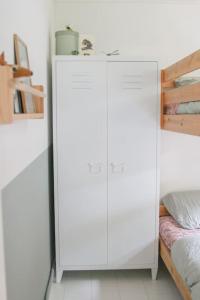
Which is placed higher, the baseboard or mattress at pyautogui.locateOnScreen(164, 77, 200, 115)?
mattress at pyautogui.locateOnScreen(164, 77, 200, 115)

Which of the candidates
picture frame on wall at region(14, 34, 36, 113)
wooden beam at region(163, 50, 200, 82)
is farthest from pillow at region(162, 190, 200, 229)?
picture frame on wall at region(14, 34, 36, 113)

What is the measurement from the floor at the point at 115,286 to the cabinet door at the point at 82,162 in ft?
0.52

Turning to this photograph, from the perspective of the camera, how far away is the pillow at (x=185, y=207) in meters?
2.56

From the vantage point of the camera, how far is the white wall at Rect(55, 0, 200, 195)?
2.84 metres

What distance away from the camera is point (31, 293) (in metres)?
1.67

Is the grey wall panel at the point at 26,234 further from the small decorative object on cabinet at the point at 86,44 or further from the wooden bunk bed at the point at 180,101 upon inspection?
the small decorative object on cabinet at the point at 86,44

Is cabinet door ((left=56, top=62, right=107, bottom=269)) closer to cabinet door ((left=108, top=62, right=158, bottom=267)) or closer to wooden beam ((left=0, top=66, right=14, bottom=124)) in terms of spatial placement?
cabinet door ((left=108, top=62, right=158, bottom=267))

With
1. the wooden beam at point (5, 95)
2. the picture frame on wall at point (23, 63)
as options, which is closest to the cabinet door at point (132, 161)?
the picture frame on wall at point (23, 63)

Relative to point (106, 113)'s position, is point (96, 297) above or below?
below

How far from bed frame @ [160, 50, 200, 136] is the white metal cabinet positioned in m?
0.09

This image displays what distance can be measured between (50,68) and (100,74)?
44 centimetres

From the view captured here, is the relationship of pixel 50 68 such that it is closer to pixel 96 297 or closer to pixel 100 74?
pixel 100 74

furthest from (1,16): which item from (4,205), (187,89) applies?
(187,89)

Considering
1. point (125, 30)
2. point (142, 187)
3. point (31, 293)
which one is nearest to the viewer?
point (31, 293)
